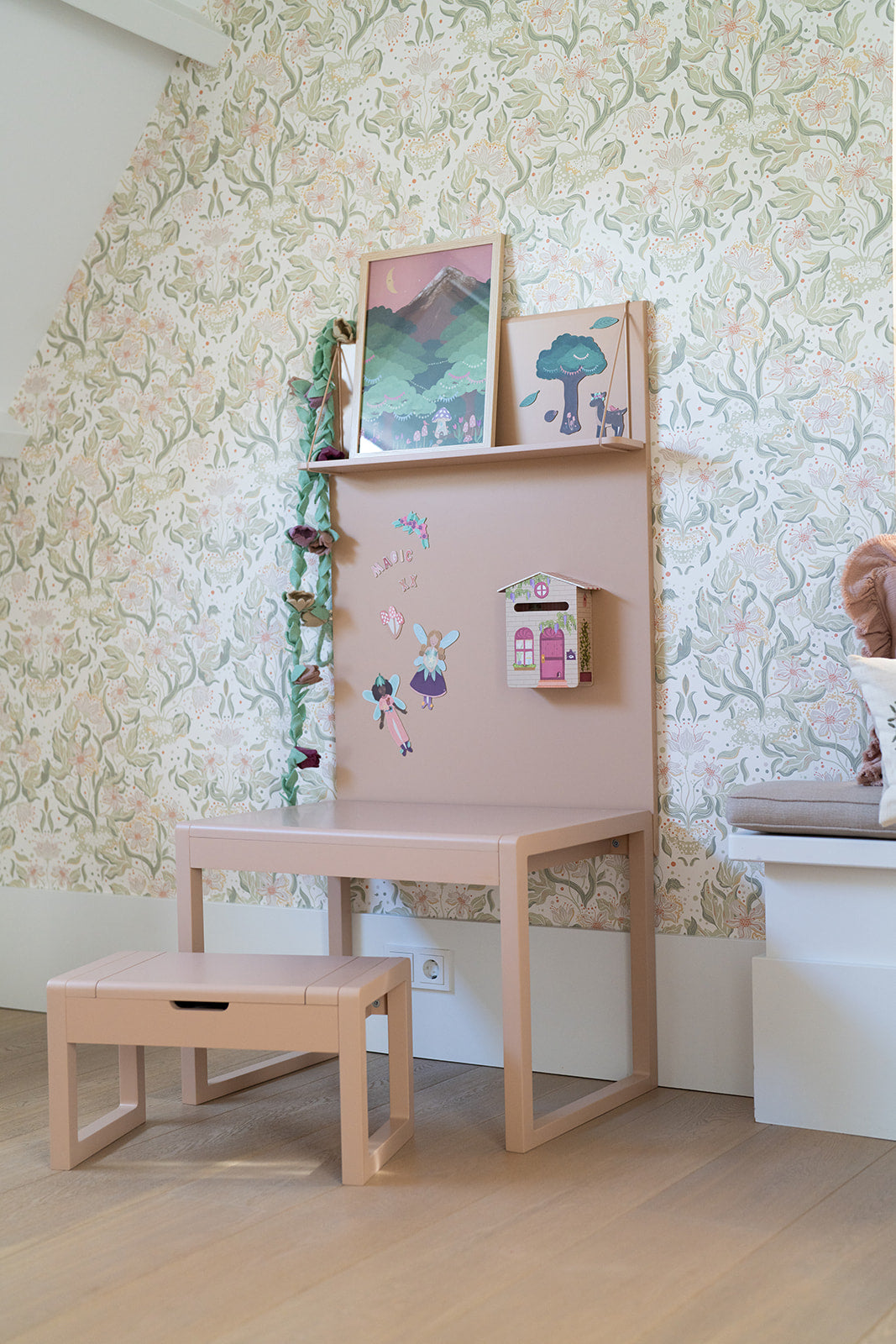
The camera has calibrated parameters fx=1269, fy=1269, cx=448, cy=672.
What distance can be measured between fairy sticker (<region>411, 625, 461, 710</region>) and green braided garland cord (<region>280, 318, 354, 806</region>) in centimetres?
23

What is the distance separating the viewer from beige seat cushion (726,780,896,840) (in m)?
2.07

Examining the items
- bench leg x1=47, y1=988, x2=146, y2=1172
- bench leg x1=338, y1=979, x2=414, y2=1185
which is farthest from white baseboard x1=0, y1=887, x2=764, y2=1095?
bench leg x1=47, y1=988, x2=146, y2=1172

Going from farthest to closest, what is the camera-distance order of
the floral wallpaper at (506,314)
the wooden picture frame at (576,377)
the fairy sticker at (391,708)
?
the fairy sticker at (391,708)
the wooden picture frame at (576,377)
the floral wallpaper at (506,314)

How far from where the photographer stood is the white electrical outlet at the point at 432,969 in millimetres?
2684

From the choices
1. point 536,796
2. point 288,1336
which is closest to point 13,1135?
point 288,1336

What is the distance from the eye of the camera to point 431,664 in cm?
270

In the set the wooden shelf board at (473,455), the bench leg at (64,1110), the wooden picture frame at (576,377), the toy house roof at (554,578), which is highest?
the wooden picture frame at (576,377)

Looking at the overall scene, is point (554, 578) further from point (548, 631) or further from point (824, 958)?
point (824, 958)

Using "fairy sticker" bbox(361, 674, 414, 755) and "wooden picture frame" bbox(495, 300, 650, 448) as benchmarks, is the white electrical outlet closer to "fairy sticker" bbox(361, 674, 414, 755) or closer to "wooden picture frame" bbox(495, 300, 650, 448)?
"fairy sticker" bbox(361, 674, 414, 755)

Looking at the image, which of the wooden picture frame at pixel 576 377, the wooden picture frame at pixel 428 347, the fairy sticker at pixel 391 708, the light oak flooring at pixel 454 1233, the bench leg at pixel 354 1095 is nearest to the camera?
the light oak flooring at pixel 454 1233

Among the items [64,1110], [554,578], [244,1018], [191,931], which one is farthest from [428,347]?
[64,1110]

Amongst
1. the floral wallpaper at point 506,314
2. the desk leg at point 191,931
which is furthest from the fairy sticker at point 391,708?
the desk leg at point 191,931

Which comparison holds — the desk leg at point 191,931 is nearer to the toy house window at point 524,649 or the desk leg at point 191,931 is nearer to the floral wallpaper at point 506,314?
the floral wallpaper at point 506,314

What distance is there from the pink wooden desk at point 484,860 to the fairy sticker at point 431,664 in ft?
0.79
